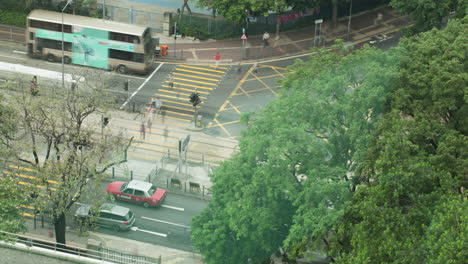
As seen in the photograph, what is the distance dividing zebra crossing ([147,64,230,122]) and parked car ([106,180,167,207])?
1391cm

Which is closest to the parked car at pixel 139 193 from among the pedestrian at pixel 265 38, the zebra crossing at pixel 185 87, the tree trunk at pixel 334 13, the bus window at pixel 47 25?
the zebra crossing at pixel 185 87

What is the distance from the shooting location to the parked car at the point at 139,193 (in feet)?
209

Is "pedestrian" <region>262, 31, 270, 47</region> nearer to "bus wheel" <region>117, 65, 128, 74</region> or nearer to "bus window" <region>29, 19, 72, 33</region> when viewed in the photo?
"bus wheel" <region>117, 65, 128, 74</region>

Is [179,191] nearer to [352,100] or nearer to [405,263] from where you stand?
[352,100]

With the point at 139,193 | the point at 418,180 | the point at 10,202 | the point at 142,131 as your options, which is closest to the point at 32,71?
the point at 142,131

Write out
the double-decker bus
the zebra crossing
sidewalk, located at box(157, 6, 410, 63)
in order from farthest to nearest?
sidewalk, located at box(157, 6, 410, 63), the double-decker bus, the zebra crossing

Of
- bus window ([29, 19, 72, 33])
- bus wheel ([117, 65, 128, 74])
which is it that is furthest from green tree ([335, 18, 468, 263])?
bus window ([29, 19, 72, 33])

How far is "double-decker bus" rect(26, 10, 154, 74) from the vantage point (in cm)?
8300

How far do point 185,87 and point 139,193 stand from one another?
810 inches

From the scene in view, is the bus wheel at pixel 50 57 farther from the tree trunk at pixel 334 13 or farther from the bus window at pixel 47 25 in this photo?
the tree trunk at pixel 334 13

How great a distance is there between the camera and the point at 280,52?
88.6 m

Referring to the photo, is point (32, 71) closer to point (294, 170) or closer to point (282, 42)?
point (282, 42)

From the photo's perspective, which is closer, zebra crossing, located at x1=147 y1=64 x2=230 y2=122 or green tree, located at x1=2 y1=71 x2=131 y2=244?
green tree, located at x1=2 y1=71 x2=131 y2=244

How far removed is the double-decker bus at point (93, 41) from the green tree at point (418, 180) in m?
37.6
